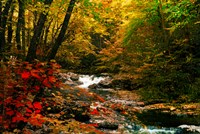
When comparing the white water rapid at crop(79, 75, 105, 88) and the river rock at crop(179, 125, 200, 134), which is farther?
the white water rapid at crop(79, 75, 105, 88)

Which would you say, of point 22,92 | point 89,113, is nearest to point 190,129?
point 89,113

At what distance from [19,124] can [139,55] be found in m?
13.5

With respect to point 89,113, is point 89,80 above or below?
below

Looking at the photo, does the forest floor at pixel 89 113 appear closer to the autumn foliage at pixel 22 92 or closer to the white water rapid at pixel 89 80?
the autumn foliage at pixel 22 92

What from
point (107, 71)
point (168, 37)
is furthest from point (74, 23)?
point (107, 71)

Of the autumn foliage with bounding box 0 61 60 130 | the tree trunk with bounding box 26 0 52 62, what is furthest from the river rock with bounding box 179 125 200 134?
the tree trunk with bounding box 26 0 52 62

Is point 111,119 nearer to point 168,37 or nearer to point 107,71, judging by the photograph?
point 168,37

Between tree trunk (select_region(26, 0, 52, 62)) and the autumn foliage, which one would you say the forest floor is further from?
tree trunk (select_region(26, 0, 52, 62))

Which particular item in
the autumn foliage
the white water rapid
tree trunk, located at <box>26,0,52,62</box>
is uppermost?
tree trunk, located at <box>26,0,52,62</box>

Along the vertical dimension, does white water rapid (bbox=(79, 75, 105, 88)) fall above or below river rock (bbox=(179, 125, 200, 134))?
below

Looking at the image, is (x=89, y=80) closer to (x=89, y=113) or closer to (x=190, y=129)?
(x=89, y=113)

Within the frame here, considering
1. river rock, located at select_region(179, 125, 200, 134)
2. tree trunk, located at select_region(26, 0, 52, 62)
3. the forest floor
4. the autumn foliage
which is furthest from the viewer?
river rock, located at select_region(179, 125, 200, 134)

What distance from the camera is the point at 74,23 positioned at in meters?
16.1

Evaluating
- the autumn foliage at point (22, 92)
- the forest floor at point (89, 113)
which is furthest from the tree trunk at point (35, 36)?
the forest floor at point (89, 113)
